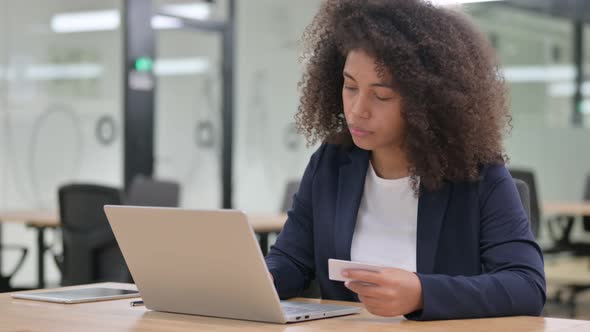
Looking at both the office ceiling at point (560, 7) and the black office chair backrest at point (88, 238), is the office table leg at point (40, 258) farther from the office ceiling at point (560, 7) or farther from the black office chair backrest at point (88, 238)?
the office ceiling at point (560, 7)

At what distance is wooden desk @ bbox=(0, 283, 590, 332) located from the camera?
1589 millimetres

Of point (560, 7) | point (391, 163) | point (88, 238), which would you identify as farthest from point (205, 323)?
point (560, 7)

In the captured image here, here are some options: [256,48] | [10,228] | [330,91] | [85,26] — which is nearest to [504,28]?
[256,48]

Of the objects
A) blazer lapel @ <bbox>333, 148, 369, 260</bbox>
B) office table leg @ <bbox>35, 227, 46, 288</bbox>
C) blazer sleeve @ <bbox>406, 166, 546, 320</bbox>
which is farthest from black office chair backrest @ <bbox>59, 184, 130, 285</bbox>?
blazer sleeve @ <bbox>406, 166, 546, 320</bbox>

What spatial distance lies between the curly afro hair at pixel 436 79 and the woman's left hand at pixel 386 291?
0.37 m

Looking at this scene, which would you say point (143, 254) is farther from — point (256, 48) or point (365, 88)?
point (256, 48)

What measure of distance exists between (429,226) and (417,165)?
0.13m

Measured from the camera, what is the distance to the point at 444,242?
1987 millimetres

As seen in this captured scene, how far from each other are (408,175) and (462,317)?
44 cm

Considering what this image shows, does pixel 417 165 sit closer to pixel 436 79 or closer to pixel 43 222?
pixel 436 79

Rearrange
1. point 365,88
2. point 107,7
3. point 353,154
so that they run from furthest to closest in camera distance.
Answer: point 107,7
point 353,154
point 365,88

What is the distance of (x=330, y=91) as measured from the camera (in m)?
2.28

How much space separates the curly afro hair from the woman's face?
0.06ft

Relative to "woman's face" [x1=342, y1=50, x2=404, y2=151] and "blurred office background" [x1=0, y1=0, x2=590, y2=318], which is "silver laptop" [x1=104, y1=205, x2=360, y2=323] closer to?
"woman's face" [x1=342, y1=50, x2=404, y2=151]
